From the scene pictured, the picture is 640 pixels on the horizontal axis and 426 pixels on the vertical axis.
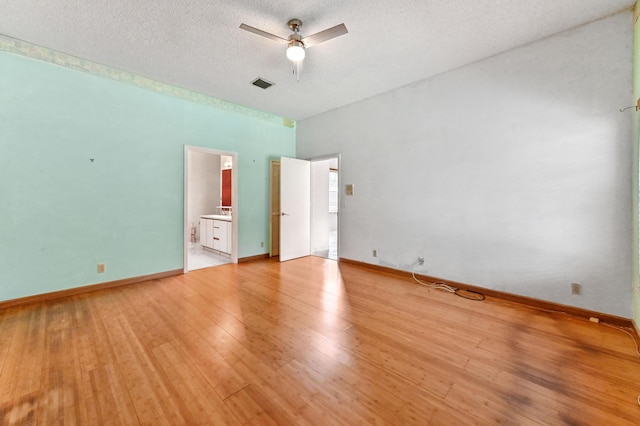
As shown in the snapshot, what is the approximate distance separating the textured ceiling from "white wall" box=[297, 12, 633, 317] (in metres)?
0.30

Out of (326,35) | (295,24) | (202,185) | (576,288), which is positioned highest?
(295,24)

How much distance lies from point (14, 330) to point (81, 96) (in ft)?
9.15

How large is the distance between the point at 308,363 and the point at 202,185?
664 centimetres

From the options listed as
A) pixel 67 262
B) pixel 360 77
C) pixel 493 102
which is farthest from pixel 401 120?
pixel 67 262

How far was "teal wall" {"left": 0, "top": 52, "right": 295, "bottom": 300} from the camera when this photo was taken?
113 inches

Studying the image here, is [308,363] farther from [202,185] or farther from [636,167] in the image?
[202,185]

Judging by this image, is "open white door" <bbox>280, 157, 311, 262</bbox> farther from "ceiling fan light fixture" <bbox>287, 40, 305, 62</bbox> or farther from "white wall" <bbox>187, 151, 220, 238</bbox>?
"white wall" <bbox>187, 151, 220, 238</bbox>

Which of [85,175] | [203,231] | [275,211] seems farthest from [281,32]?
[203,231]

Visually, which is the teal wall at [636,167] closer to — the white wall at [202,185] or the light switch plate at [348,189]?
the light switch plate at [348,189]

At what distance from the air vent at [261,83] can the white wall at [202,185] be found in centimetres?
402

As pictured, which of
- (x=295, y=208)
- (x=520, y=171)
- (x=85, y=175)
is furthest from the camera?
(x=295, y=208)

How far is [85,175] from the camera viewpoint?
3281 millimetres

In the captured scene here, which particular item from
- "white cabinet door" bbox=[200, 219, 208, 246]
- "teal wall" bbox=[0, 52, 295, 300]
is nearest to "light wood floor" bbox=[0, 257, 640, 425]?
"teal wall" bbox=[0, 52, 295, 300]

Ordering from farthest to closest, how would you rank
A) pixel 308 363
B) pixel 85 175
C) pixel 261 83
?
pixel 261 83
pixel 85 175
pixel 308 363
